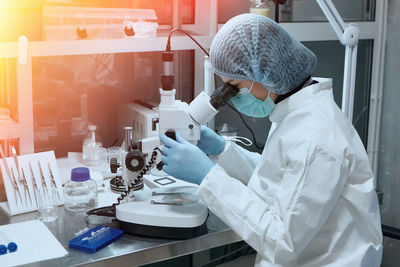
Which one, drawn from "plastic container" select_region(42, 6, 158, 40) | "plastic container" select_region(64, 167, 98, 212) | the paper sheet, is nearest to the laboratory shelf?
"plastic container" select_region(42, 6, 158, 40)

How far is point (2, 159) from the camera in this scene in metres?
1.63

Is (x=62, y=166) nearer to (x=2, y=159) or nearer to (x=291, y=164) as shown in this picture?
(x=2, y=159)

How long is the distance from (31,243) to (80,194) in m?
0.29

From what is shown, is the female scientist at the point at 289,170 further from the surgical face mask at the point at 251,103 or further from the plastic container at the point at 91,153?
the plastic container at the point at 91,153

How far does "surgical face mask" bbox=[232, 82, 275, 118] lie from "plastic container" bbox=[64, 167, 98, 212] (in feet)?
1.64

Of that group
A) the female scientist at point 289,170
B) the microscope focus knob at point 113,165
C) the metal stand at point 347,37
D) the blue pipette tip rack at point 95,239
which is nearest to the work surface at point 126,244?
the blue pipette tip rack at point 95,239

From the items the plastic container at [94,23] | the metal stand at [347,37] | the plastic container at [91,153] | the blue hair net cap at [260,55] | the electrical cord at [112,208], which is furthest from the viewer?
the plastic container at [91,153]

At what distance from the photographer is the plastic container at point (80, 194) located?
5.27ft

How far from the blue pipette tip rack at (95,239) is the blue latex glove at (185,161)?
0.23 metres

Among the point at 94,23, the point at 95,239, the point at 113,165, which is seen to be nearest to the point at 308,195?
the point at 95,239

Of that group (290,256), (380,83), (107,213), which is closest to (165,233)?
(107,213)

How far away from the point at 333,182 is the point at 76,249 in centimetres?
67

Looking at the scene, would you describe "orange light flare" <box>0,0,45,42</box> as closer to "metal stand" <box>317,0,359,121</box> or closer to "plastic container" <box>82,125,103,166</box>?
"plastic container" <box>82,125,103,166</box>

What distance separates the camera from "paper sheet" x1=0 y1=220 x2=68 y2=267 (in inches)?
51.5
